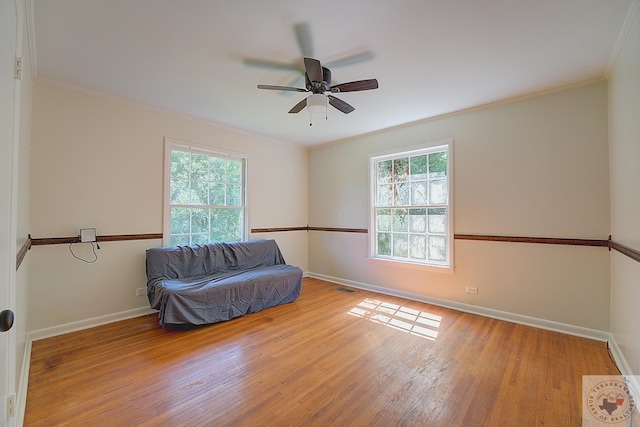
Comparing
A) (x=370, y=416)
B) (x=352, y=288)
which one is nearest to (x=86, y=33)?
(x=370, y=416)

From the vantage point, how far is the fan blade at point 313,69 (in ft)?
6.60

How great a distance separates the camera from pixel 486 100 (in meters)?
3.12

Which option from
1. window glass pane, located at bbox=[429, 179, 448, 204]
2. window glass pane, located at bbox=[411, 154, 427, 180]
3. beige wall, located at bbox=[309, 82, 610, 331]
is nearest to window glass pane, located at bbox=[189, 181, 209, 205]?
beige wall, located at bbox=[309, 82, 610, 331]

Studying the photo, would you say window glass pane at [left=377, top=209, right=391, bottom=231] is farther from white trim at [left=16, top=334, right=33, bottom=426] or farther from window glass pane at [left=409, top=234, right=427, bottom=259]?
white trim at [left=16, top=334, right=33, bottom=426]

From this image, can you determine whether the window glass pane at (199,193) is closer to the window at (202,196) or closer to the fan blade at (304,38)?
the window at (202,196)

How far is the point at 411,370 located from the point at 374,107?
9.13 ft

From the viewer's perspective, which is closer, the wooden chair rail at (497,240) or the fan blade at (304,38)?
the fan blade at (304,38)

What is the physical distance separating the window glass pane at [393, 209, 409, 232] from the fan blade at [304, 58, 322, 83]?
240 cm

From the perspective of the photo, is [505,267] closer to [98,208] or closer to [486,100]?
[486,100]

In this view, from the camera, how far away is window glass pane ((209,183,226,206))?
12.9 feet

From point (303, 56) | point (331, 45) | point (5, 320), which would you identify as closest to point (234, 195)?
point (303, 56)

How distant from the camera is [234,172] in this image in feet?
13.9

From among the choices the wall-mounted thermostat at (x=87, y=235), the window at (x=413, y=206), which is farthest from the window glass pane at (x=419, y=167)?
the wall-mounted thermostat at (x=87, y=235)

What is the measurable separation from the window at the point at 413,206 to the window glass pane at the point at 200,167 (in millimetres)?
2518
